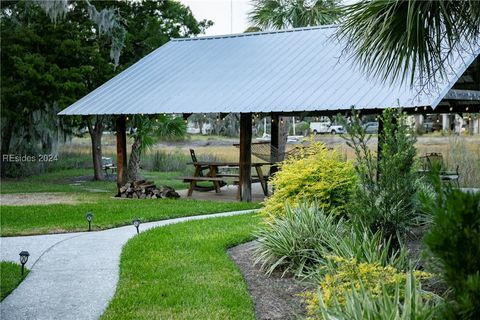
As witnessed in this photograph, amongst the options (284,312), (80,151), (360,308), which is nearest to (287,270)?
(284,312)

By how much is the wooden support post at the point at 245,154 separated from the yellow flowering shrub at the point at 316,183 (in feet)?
17.3

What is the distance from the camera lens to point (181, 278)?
20.3 ft

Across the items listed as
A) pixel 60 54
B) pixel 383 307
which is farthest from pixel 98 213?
pixel 60 54

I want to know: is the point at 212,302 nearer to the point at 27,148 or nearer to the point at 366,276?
the point at 366,276

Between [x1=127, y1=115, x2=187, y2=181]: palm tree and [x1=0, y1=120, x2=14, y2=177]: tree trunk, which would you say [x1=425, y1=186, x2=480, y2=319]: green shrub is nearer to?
[x1=127, y1=115, x2=187, y2=181]: palm tree

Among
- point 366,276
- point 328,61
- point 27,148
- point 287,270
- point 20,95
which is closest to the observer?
point 366,276

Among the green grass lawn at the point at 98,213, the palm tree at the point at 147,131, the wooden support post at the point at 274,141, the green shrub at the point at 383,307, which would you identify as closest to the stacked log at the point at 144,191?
the green grass lawn at the point at 98,213

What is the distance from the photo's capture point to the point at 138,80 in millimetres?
16438

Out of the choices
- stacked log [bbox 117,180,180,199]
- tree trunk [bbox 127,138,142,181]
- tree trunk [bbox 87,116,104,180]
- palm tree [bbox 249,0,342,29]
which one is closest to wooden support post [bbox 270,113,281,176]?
stacked log [bbox 117,180,180,199]

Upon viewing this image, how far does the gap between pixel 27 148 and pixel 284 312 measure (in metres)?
19.6

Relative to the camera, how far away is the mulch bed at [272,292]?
513 centimetres

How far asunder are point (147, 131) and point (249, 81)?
6391 mm

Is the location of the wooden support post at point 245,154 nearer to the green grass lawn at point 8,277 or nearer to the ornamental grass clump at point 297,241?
the ornamental grass clump at point 297,241

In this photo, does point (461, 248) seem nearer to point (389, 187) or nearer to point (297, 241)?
point (389, 187)
